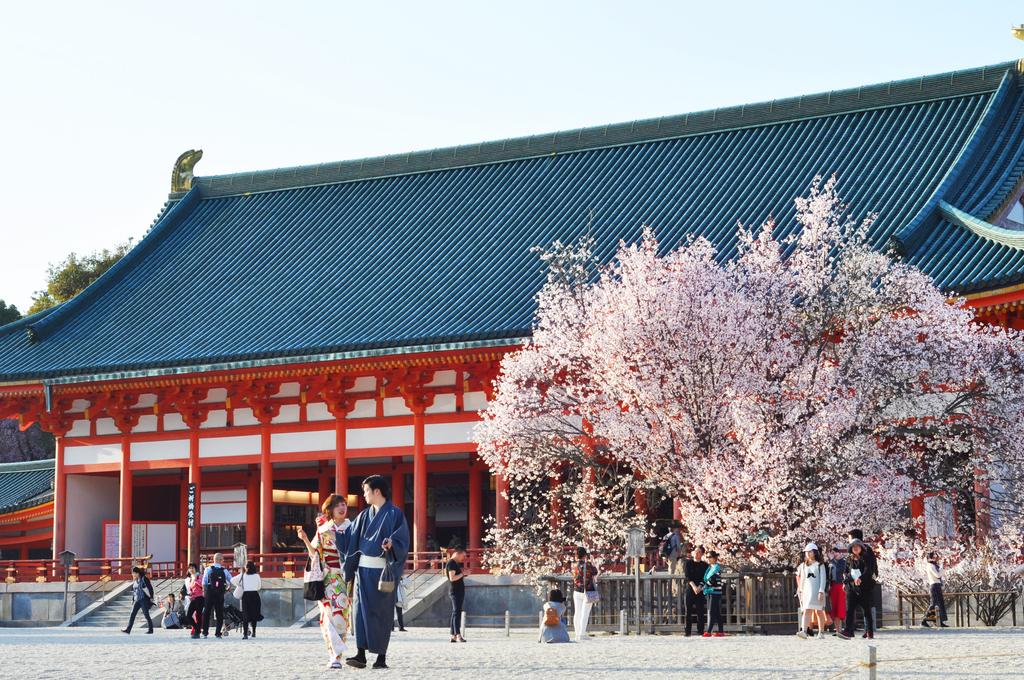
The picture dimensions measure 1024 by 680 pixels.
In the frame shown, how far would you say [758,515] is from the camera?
71.0 feet

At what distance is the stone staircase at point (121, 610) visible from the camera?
30.7m

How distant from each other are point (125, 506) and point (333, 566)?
19.8 metres

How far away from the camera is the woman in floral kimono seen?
48.5 feet

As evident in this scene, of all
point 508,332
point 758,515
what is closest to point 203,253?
point 508,332

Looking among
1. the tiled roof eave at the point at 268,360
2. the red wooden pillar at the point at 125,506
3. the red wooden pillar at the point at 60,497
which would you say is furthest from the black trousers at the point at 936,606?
the red wooden pillar at the point at 60,497

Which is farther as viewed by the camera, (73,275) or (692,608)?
(73,275)

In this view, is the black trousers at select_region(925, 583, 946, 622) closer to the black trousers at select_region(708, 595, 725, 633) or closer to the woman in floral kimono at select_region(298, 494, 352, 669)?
the black trousers at select_region(708, 595, 725, 633)

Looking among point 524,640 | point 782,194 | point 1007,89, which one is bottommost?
point 524,640

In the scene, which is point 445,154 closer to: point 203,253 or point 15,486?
point 203,253

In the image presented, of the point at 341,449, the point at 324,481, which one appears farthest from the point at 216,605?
the point at 324,481

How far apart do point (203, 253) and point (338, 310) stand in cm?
711

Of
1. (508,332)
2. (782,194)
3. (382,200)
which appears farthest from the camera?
(382,200)

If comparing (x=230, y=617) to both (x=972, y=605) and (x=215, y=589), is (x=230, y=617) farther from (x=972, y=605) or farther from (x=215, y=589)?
(x=972, y=605)

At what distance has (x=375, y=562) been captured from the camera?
14.2 meters
